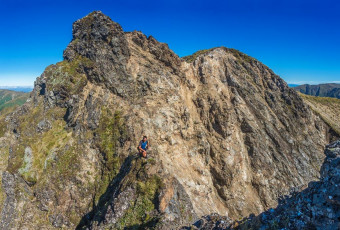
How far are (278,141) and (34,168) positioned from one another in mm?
42380

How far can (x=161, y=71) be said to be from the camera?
121 feet

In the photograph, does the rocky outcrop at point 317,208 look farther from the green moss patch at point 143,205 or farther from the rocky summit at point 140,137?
the green moss patch at point 143,205

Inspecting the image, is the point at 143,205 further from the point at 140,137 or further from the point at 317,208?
the point at 317,208

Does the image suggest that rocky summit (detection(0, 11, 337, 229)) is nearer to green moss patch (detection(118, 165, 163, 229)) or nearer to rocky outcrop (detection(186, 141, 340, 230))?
green moss patch (detection(118, 165, 163, 229))

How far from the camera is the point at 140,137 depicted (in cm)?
2733

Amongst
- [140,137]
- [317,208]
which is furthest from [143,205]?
[317,208]

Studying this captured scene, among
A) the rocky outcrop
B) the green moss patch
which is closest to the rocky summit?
the green moss patch

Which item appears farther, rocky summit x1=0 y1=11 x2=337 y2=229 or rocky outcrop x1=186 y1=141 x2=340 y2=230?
rocky summit x1=0 y1=11 x2=337 y2=229

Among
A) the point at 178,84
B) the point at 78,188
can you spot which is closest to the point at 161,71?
the point at 178,84

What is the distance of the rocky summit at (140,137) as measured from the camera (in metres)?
22.0

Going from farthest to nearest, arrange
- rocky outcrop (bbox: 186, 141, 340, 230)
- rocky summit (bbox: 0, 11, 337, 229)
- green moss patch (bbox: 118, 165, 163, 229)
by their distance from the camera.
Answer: rocky summit (bbox: 0, 11, 337, 229) → green moss patch (bbox: 118, 165, 163, 229) → rocky outcrop (bbox: 186, 141, 340, 230)

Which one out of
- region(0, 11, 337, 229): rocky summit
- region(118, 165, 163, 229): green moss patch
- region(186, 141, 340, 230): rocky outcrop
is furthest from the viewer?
region(0, 11, 337, 229): rocky summit

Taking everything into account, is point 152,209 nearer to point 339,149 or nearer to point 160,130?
point 160,130

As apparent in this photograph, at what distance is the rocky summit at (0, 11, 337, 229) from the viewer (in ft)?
72.3
